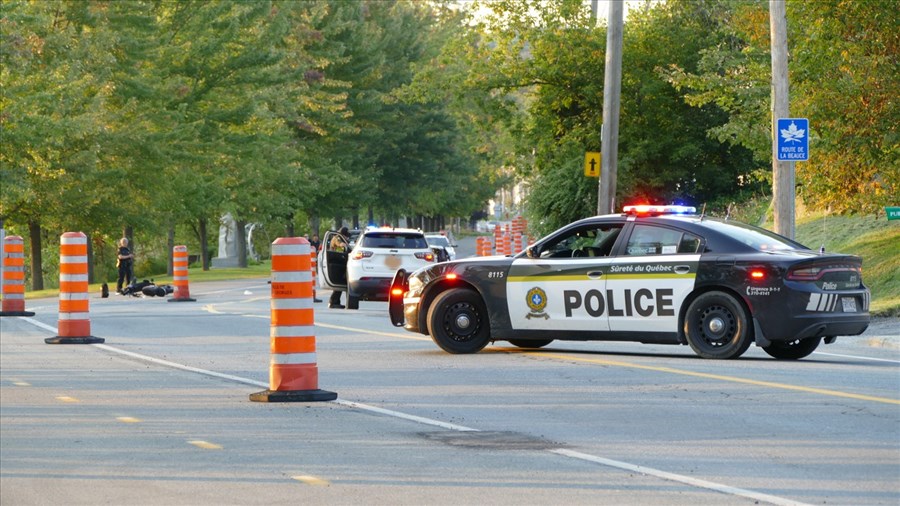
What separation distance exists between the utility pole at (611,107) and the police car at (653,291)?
46.9ft

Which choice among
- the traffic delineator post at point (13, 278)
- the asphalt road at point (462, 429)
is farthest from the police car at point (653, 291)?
the traffic delineator post at point (13, 278)

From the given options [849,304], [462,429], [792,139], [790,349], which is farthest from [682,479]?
[792,139]

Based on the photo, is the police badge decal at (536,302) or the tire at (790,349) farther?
the police badge decal at (536,302)

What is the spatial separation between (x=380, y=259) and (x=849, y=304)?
14.1 m

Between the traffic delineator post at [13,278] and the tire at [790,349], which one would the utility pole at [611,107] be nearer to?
the traffic delineator post at [13,278]

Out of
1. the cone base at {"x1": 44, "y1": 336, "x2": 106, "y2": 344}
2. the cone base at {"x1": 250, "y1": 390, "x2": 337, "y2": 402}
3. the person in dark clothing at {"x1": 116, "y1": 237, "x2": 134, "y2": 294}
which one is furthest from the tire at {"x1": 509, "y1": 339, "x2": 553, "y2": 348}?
the person in dark clothing at {"x1": 116, "y1": 237, "x2": 134, "y2": 294}

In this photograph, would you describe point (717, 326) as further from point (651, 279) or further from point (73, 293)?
point (73, 293)

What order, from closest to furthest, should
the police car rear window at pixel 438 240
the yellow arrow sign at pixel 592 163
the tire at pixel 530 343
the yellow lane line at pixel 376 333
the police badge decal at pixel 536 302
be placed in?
the police badge decal at pixel 536 302, the tire at pixel 530 343, the yellow lane line at pixel 376 333, the yellow arrow sign at pixel 592 163, the police car rear window at pixel 438 240

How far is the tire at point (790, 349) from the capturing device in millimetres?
15953

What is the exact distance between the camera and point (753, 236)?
16.0 metres

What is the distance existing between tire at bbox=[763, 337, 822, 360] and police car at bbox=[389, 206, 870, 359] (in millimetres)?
11

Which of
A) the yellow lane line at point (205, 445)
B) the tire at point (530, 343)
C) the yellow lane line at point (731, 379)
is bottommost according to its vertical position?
the yellow lane line at point (205, 445)

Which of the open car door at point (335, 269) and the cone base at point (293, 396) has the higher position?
the open car door at point (335, 269)

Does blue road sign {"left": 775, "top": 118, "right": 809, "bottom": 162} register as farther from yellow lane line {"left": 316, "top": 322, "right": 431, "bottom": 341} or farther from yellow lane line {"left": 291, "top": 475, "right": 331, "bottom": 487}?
yellow lane line {"left": 291, "top": 475, "right": 331, "bottom": 487}
